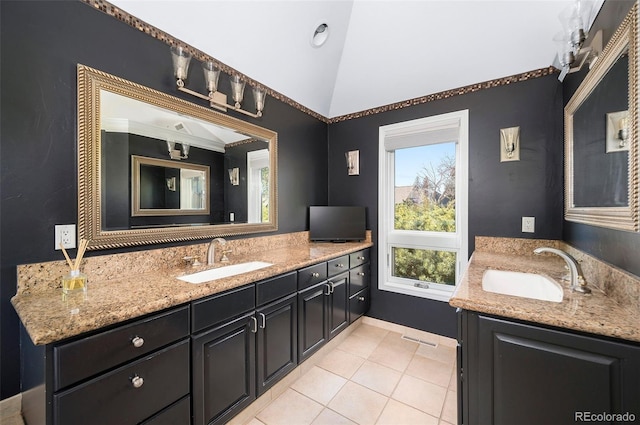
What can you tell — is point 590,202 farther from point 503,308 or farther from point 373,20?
point 373,20

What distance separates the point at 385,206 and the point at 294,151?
120cm

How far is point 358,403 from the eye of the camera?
5.84 ft

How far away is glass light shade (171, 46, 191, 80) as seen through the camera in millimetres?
1659

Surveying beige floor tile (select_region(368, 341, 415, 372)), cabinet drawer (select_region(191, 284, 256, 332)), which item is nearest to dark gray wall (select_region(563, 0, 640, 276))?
beige floor tile (select_region(368, 341, 415, 372))

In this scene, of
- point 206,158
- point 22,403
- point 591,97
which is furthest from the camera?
point 206,158

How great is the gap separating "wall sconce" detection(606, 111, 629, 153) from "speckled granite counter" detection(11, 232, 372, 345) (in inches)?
70.8

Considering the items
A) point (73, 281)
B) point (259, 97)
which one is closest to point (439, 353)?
point (73, 281)

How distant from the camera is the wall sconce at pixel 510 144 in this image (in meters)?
2.23

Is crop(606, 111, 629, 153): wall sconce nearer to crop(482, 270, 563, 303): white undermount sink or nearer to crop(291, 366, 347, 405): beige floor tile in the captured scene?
crop(482, 270, 563, 303): white undermount sink

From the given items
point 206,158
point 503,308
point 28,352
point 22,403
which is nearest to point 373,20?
point 206,158

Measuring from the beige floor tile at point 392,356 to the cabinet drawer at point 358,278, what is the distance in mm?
576

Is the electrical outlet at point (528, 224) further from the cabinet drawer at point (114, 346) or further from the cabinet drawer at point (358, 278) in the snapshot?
the cabinet drawer at point (114, 346)

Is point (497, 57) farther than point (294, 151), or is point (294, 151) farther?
point (294, 151)

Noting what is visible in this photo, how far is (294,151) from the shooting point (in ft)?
9.33
